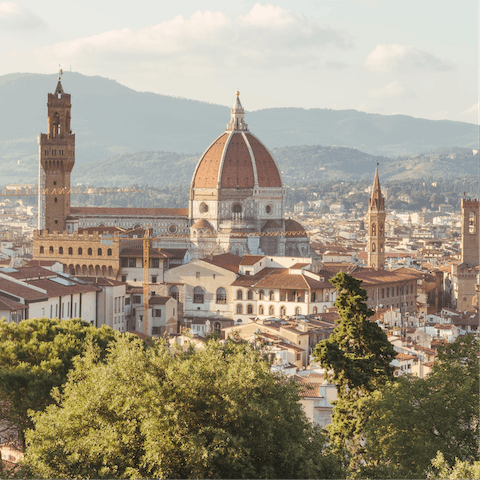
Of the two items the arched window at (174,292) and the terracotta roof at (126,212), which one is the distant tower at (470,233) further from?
the arched window at (174,292)

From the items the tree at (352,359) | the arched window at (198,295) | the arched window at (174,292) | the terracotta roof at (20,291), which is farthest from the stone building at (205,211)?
the tree at (352,359)

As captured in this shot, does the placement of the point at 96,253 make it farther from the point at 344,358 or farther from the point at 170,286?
the point at 344,358

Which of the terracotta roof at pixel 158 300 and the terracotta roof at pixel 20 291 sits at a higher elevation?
the terracotta roof at pixel 20 291

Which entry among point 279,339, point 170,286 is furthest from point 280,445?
point 170,286

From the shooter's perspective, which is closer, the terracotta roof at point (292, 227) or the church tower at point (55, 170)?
the church tower at point (55, 170)

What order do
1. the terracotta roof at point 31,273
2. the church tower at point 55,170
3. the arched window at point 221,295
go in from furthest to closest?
the church tower at point 55,170 < the arched window at point 221,295 < the terracotta roof at point 31,273

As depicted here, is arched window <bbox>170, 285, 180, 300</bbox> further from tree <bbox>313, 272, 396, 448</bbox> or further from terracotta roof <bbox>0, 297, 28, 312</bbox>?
tree <bbox>313, 272, 396, 448</bbox>

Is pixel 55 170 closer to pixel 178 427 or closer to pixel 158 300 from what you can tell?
pixel 158 300
